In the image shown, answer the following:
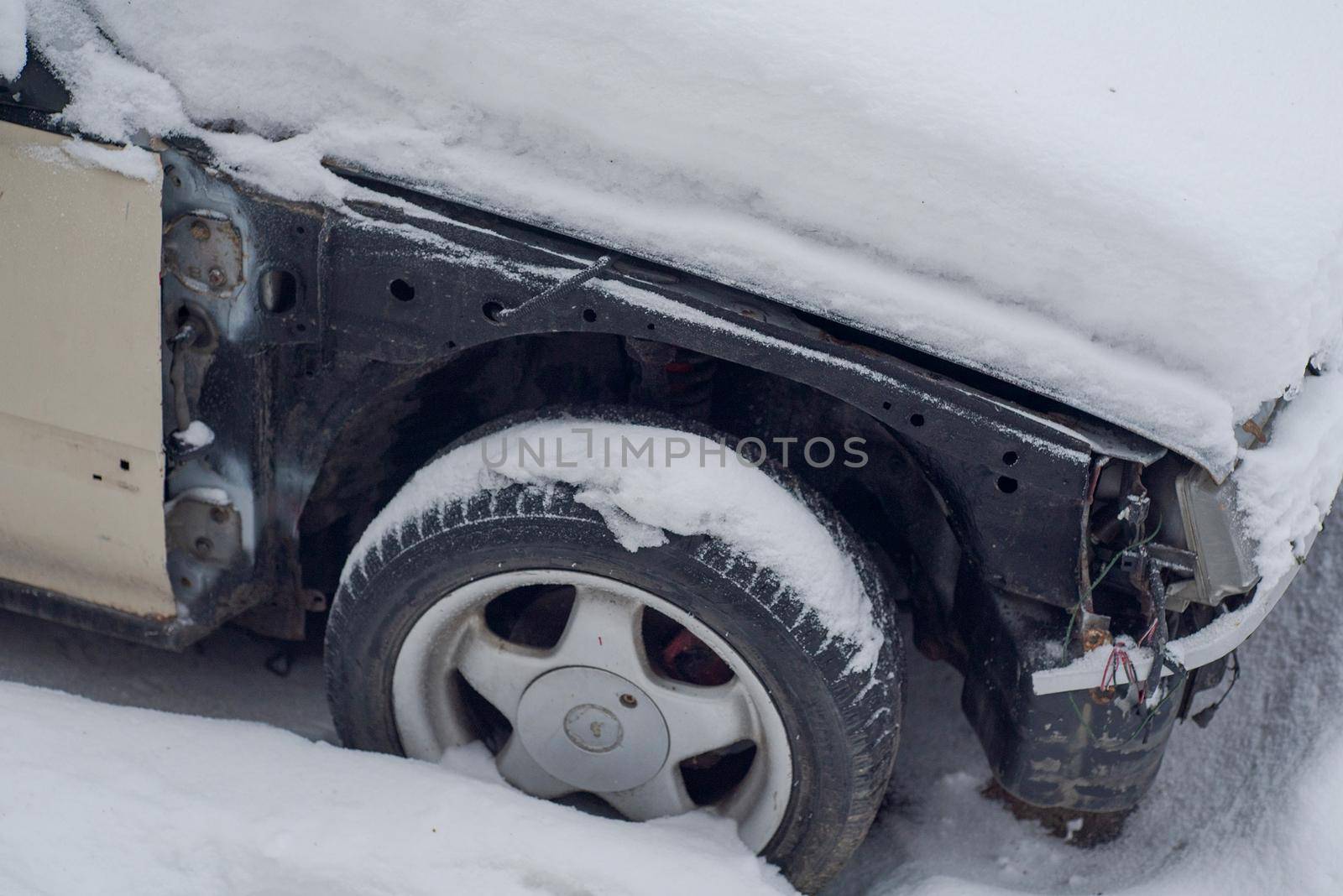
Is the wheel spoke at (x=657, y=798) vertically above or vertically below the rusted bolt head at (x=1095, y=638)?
below

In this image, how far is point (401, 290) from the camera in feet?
5.61

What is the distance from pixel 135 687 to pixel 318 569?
524 mm

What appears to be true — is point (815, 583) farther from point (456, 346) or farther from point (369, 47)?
point (369, 47)

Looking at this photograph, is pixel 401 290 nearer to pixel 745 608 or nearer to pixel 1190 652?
pixel 745 608

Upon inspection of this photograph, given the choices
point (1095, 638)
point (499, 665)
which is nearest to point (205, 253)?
point (499, 665)

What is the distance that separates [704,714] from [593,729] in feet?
0.67

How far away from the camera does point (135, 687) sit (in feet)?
7.54

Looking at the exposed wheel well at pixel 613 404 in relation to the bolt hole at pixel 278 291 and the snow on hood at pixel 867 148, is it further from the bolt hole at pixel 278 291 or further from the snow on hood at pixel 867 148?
the snow on hood at pixel 867 148

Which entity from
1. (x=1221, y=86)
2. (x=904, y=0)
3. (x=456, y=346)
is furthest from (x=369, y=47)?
(x=1221, y=86)

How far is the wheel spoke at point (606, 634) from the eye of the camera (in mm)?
1822

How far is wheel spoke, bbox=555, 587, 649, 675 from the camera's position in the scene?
182 centimetres

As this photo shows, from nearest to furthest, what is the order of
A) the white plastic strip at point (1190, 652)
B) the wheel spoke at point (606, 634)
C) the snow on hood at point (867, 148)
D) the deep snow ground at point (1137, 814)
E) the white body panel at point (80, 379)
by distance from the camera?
the snow on hood at point (867, 148) < the white plastic strip at point (1190, 652) < the white body panel at point (80, 379) < the wheel spoke at point (606, 634) < the deep snow ground at point (1137, 814)

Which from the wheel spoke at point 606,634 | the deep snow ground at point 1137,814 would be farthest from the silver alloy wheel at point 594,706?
the deep snow ground at point 1137,814

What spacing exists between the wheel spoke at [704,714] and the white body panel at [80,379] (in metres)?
0.89
